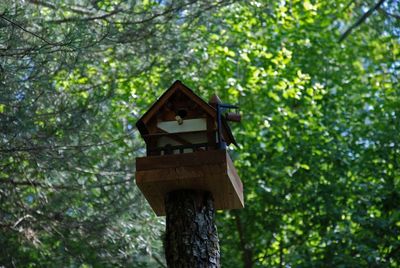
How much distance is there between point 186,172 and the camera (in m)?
3.74

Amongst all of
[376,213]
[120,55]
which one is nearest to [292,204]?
[376,213]

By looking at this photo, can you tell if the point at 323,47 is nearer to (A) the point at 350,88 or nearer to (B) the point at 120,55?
(A) the point at 350,88

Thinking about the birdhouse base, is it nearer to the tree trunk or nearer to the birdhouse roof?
the tree trunk

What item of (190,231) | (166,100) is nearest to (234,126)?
(166,100)

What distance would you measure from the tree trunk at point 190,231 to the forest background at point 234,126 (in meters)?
1.64

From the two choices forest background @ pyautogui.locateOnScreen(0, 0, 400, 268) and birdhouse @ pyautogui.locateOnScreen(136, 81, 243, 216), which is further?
forest background @ pyautogui.locateOnScreen(0, 0, 400, 268)

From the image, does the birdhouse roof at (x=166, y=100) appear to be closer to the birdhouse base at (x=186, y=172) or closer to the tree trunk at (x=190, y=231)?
the birdhouse base at (x=186, y=172)

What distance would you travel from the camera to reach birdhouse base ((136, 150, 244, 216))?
3.74m

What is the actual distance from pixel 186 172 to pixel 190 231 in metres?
0.31

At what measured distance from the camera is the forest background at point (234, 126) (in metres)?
6.07

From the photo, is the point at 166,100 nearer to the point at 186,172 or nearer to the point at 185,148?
the point at 185,148

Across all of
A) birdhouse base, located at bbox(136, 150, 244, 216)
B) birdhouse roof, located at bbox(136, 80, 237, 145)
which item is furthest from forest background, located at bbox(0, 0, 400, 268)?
birdhouse base, located at bbox(136, 150, 244, 216)

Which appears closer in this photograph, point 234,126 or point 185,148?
point 185,148

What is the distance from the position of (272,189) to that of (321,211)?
0.63 m
